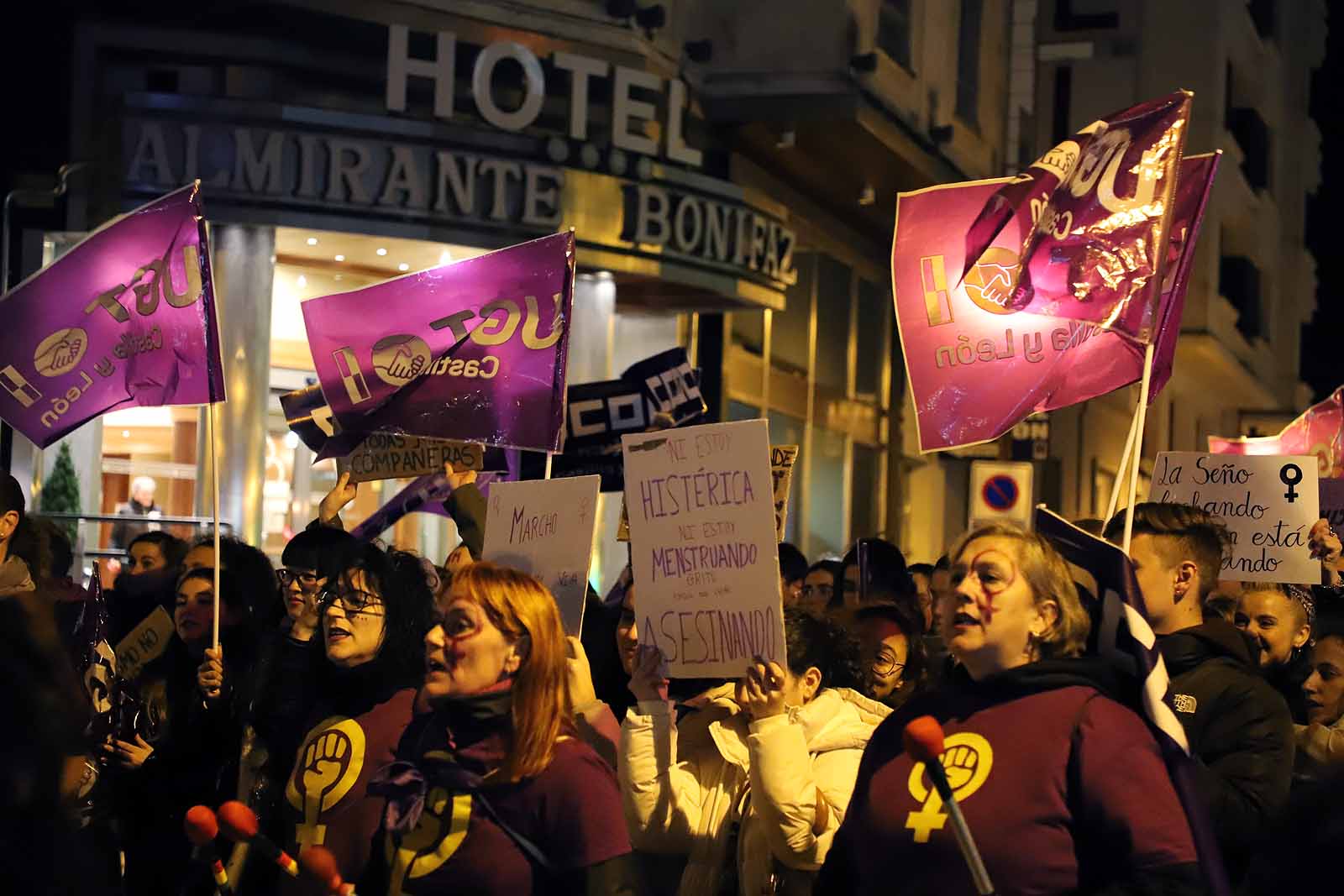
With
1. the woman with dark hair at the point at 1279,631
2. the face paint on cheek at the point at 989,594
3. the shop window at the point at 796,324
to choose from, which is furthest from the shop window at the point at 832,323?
the face paint on cheek at the point at 989,594

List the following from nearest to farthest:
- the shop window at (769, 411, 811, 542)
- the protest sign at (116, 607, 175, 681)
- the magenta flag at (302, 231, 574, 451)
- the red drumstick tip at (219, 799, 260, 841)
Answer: the red drumstick tip at (219, 799, 260, 841) → the protest sign at (116, 607, 175, 681) → the magenta flag at (302, 231, 574, 451) → the shop window at (769, 411, 811, 542)

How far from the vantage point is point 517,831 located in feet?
15.1

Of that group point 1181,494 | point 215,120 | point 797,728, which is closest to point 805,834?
point 797,728

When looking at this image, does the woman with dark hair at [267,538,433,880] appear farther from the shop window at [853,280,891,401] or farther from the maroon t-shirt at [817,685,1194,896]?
the shop window at [853,280,891,401]

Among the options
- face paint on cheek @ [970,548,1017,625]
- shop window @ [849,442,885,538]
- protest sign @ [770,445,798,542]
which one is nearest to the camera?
face paint on cheek @ [970,548,1017,625]

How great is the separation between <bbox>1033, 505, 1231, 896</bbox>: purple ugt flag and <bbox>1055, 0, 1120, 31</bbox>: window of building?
32036mm

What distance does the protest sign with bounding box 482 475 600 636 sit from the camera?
631cm

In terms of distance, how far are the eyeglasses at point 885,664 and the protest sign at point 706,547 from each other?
130 centimetres

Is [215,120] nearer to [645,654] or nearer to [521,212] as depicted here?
[521,212]

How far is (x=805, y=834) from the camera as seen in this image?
17.3 ft

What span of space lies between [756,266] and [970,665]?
599 inches

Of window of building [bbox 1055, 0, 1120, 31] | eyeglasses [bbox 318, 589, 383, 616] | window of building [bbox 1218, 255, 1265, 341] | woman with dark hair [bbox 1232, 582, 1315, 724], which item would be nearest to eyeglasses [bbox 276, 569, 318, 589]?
eyeglasses [bbox 318, 589, 383, 616]

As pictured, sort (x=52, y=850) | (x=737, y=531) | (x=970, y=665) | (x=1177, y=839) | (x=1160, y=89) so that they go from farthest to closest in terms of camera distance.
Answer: (x=1160, y=89)
(x=737, y=531)
(x=970, y=665)
(x=1177, y=839)
(x=52, y=850)

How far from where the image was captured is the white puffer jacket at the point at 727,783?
5.26m
